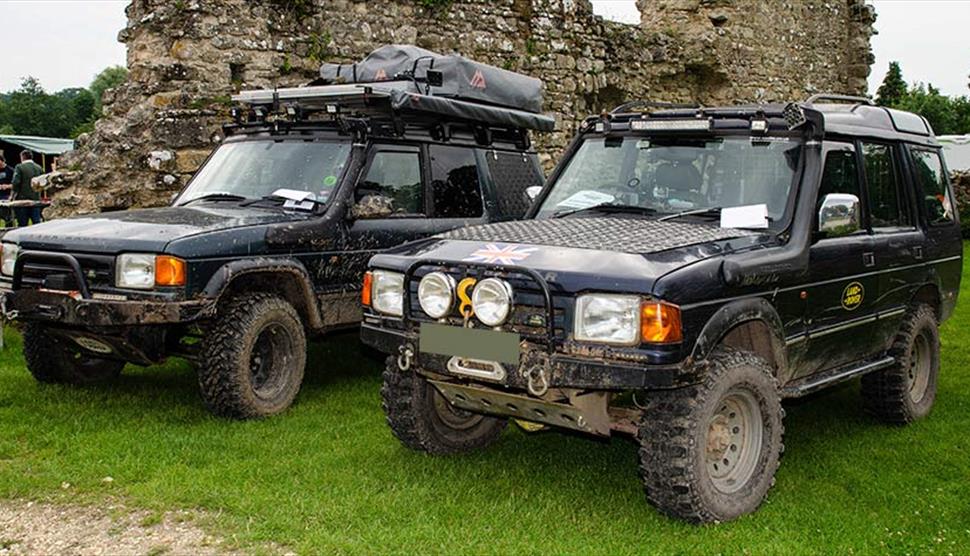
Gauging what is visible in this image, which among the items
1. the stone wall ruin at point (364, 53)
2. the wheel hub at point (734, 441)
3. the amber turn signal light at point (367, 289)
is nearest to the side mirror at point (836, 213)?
the wheel hub at point (734, 441)

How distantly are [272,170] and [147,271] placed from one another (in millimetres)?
1607

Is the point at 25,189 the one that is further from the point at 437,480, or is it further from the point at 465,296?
the point at 465,296

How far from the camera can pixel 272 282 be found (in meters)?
6.66

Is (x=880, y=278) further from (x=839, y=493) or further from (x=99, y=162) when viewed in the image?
(x=99, y=162)

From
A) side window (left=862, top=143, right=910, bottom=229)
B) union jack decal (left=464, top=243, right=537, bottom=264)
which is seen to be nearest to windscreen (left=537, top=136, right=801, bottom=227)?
side window (left=862, top=143, right=910, bottom=229)

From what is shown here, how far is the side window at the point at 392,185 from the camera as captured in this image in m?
6.96

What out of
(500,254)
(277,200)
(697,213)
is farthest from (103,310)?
(697,213)

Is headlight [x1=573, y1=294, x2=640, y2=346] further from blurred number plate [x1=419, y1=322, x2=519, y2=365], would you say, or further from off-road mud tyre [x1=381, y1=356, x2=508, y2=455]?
off-road mud tyre [x1=381, y1=356, x2=508, y2=455]

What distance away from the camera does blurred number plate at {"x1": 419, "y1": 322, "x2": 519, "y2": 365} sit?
438cm

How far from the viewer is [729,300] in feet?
14.7

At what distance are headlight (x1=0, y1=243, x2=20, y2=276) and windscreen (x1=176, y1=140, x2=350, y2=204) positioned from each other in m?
1.30

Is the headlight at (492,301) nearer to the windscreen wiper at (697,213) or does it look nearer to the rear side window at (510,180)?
the windscreen wiper at (697,213)

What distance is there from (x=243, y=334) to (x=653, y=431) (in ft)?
9.80

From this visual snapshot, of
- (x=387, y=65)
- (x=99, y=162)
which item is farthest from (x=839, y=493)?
(x=99, y=162)
